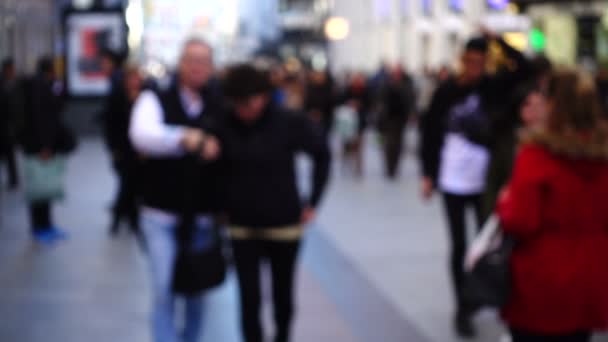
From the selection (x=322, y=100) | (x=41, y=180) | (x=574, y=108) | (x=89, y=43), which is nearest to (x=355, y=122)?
(x=322, y=100)

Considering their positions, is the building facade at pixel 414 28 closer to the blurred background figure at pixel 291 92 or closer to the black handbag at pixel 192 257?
the blurred background figure at pixel 291 92

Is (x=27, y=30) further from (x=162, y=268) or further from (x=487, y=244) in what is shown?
(x=487, y=244)

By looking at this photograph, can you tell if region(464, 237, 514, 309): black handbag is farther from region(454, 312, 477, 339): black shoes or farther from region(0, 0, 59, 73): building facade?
region(0, 0, 59, 73): building facade

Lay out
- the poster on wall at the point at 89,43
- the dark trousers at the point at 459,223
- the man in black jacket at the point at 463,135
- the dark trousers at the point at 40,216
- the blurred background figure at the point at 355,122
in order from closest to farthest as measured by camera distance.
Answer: the man in black jacket at the point at 463,135, the dark trousers at the point at 459,223, the dark trousers at the point at 40,216, the blurred background figure at the point at 355,122, the poster on wall at the point at 89,43

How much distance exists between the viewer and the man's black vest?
544 centimetres

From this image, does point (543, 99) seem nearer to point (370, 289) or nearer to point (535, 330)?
point (535, 330)

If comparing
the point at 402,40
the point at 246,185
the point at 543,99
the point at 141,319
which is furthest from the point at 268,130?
the point at 402,40

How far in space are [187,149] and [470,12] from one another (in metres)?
30.2

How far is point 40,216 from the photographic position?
10.7 m

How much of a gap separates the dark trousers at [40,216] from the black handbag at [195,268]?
17.8 feet

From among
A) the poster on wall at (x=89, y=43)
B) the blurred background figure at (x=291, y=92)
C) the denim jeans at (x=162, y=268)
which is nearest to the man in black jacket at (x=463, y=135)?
the denim jeans at (x=162, y=268)

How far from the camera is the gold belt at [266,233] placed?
17.7ft

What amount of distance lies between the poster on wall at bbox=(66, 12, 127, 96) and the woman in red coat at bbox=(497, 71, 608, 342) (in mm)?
18986

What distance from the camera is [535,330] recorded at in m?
4.18
